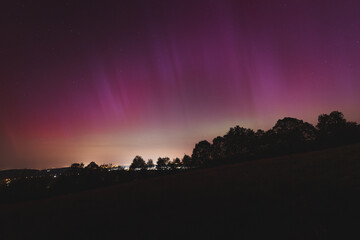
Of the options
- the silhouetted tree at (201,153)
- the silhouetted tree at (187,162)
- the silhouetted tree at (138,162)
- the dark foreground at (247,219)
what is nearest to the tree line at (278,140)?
the silhouetted tree at (201,153)

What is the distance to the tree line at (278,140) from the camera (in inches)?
1144

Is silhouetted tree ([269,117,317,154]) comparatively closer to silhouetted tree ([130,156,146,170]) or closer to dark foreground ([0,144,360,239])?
dark foreground ([0,144,360,239])

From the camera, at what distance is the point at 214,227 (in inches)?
218

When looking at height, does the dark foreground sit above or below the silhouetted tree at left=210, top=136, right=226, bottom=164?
below

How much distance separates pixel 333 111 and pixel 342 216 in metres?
68.1

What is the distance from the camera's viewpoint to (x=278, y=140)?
5434 centimetres

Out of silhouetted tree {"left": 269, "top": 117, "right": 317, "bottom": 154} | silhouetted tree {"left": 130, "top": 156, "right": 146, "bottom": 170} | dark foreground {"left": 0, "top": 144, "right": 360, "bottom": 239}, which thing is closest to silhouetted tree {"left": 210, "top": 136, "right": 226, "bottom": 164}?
silhouetted tree {"left": 269, "top": 117, "right": 317, "bottom": 154}

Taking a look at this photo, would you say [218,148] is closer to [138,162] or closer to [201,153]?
[201,153]

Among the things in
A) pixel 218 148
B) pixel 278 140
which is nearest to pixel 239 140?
pixel 218 148

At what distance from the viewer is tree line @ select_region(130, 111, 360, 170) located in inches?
1144

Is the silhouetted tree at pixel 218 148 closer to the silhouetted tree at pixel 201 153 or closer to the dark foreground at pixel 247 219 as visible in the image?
the silhouetted tree at pixel 201 153

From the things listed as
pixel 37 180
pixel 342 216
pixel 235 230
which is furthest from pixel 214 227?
pixel 37 180

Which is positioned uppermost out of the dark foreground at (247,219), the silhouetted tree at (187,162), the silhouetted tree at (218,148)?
the silhouetted tree at (218,148)

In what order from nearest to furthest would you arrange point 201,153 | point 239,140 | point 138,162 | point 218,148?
point 239,140, point 218,148, point 201,153, point 138,162
